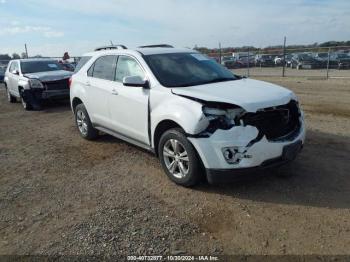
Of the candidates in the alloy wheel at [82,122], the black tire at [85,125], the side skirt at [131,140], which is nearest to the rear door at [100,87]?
the side skirt at [131,140]

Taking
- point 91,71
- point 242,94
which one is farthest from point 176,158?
point 91,71

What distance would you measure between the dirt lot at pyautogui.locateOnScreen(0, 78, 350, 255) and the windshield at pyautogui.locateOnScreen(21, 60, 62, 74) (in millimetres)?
6608

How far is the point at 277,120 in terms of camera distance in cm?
438

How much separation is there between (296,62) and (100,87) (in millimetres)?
28970

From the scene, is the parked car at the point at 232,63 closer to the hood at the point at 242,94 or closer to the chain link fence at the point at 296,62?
the chain link fence at the point at 296,62

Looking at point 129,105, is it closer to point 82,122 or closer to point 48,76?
point 82,122

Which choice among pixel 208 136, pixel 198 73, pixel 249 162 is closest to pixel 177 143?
pixel 208 136

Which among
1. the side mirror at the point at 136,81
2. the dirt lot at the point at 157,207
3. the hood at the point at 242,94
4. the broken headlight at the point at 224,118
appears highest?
the side mirror at the point at 136,81

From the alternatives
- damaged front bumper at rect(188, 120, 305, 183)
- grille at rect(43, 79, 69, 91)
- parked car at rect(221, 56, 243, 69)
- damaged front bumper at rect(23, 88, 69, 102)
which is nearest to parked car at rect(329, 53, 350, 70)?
parked car at rect(221, 56, 243, 69)

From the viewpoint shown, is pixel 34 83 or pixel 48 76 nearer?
pixel 34 83

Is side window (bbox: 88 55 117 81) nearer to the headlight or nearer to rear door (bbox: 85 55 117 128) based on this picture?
rear door (bbox: 85 55 117 128)

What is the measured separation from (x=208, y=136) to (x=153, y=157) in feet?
6.63

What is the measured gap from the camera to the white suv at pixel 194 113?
4047mm

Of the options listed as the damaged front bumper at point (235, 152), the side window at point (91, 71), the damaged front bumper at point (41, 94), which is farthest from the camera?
the damaged front bumper at point (41, 94)
